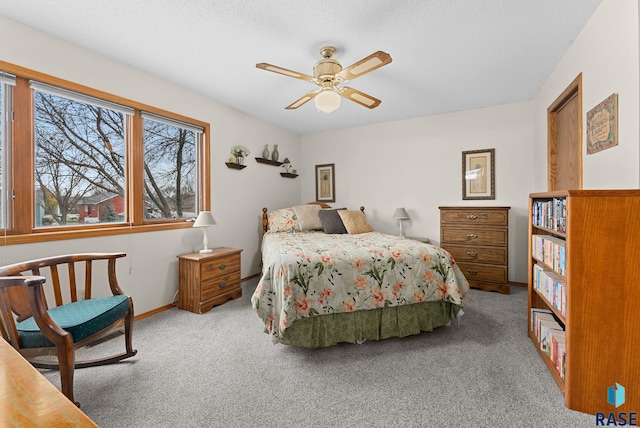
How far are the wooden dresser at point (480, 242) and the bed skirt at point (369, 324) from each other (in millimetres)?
1411

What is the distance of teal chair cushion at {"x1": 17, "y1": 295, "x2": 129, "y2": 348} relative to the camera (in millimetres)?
1575

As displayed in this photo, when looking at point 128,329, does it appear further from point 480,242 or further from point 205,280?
point 480,242

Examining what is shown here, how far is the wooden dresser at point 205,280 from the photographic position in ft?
9.84

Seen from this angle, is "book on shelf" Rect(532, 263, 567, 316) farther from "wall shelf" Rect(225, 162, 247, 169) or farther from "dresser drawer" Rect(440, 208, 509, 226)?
"wall shelf" Rect(225, 162, 247, 169)

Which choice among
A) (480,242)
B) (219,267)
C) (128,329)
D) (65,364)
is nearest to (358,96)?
(219,267)

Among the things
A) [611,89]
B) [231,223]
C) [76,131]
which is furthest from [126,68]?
[611,89]

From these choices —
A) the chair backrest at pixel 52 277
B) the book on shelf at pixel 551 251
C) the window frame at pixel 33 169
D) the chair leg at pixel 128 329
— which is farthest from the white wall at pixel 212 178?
the book on shelf at pixel 551 251

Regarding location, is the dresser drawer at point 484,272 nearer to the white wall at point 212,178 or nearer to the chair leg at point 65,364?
the white wall at point 212,178

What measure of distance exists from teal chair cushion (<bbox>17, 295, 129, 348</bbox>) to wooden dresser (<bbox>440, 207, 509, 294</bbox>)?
3.62m

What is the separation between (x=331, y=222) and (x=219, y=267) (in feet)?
5.12

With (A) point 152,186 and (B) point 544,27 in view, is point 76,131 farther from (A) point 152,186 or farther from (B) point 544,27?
(B) point 544,27

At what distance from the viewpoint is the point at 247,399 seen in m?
1.68

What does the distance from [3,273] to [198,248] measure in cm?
190

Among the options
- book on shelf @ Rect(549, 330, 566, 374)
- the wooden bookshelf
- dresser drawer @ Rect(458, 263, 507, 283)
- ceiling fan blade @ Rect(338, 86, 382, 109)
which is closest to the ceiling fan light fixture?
ceiling fan blade @ Rect(338, 86, 382, 109)
